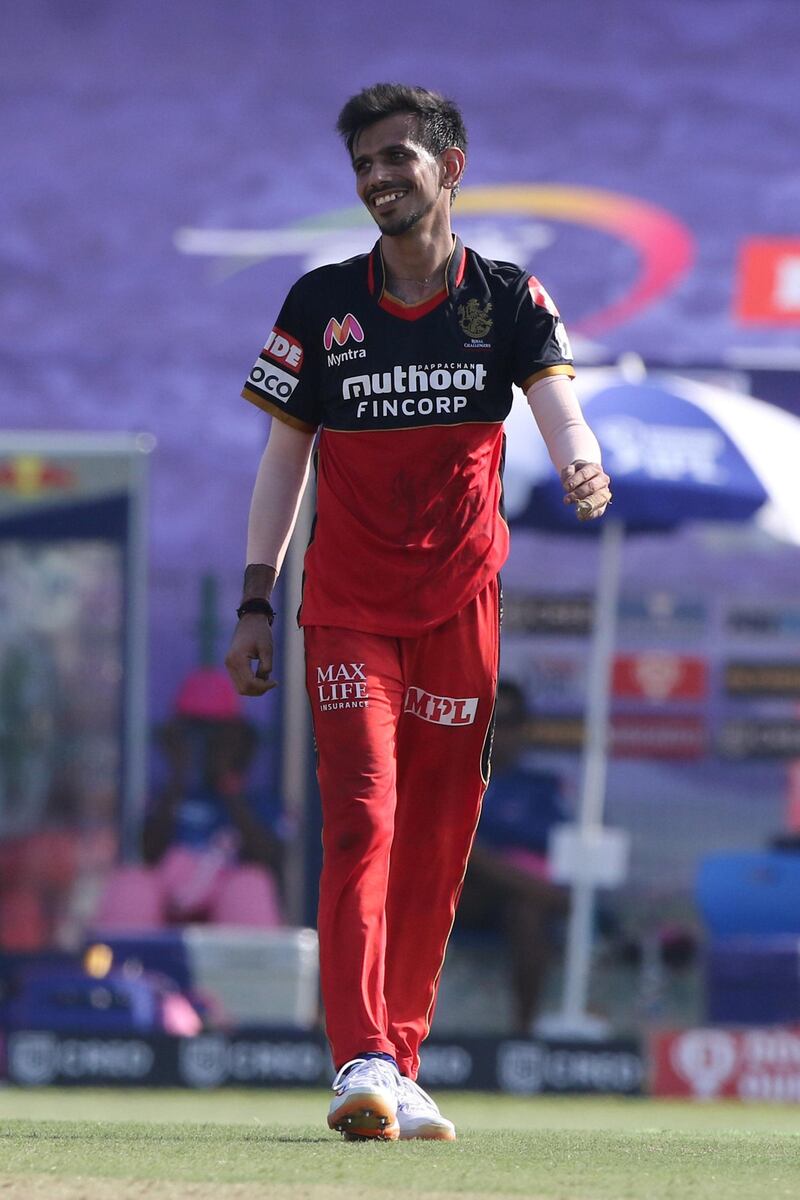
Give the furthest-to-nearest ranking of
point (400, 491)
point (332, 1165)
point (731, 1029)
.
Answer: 1. point (731, 1029)
2. point (400, 491)
3. point (332, 1165)

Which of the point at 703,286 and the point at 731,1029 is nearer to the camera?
the point at 731,1029

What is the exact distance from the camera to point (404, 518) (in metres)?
4.02

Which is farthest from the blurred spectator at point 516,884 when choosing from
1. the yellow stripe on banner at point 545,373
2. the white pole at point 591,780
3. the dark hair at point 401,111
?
the dark hair at point 401,111

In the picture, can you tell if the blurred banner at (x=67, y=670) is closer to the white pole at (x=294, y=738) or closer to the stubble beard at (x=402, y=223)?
the white pole at (x=294, y=738)

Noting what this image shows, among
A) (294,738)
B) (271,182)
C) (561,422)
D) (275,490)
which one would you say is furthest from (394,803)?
(271,182)

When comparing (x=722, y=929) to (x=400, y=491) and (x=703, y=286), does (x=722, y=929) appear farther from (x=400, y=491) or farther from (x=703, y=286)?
(x=400, y=491)

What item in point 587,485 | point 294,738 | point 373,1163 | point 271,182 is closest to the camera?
point 373,1163

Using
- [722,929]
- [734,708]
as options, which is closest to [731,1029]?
[722,929]

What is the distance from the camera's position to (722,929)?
923 centimetres

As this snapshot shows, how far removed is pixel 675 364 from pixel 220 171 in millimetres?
2205

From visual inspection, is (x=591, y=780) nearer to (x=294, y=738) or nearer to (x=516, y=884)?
(x=516, y=884)

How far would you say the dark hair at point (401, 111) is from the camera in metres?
4.04

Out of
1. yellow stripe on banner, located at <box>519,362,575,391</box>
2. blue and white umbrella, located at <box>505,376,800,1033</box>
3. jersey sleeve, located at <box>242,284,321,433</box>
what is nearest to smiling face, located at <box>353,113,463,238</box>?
jersey sleeve, located at <box>242,284,321,433</box>

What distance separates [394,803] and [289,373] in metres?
0.82
